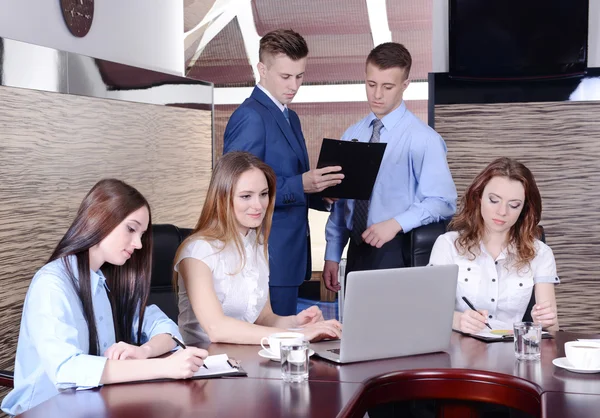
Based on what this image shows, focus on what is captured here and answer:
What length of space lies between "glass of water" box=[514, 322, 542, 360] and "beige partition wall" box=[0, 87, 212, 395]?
206 cm

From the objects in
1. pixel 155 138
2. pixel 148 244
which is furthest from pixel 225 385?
pixel 155 138

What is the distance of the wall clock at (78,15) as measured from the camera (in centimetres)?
383

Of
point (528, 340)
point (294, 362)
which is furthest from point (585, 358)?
point (294, 362)

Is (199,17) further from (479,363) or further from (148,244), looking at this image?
(479,363)

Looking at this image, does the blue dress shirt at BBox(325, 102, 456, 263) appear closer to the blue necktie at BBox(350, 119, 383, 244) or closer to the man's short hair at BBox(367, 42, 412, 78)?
the blue necktie at BBox(350, 119, 383, 244)

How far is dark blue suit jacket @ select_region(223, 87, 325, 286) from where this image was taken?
3.26 metres

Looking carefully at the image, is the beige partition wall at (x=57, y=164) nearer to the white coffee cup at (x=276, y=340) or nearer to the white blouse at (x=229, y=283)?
the white blouse at (x=229, y=283)

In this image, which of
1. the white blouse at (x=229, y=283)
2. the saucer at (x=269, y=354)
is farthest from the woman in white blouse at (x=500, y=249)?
the saucer at (x=269, y=354)

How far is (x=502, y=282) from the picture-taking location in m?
2.79

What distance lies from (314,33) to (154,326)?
4394 millimetres

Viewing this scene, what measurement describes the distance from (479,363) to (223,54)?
15.2ft

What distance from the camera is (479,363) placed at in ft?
6.91

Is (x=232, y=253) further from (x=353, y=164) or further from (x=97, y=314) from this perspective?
(x=353, y=164)

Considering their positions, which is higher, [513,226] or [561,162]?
[561,162]
